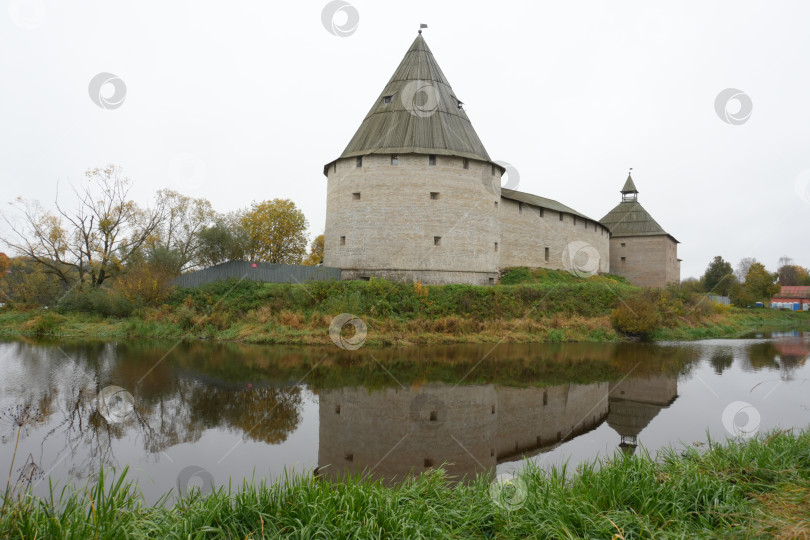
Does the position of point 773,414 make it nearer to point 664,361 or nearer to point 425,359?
point 664,361

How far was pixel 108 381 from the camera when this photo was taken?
8359mm

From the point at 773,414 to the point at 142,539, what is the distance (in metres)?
8.33

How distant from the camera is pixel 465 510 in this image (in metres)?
3.29

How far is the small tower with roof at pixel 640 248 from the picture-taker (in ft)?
121

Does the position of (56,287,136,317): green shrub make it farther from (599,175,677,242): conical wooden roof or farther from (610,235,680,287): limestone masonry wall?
(610,235,680,287): limestone masonry wall

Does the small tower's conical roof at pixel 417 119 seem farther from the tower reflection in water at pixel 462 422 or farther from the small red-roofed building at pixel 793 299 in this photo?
the small red-roofed building at pixel 793 299

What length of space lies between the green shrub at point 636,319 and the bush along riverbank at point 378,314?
0.14 feet

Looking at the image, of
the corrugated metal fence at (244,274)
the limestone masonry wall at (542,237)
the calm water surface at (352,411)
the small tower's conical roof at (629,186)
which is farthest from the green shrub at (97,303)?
the small tower's conical roof at (629,186)

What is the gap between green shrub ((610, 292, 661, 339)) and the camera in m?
18.4

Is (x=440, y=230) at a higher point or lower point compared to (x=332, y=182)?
lower

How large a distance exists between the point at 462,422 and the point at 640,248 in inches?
1467

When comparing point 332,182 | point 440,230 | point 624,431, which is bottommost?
point 624,431

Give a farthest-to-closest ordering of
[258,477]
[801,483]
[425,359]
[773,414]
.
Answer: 1. [425,359]
2. [773,414]
3. [258,477]
4. [801,483]

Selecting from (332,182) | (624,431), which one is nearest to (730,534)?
(624,431)
